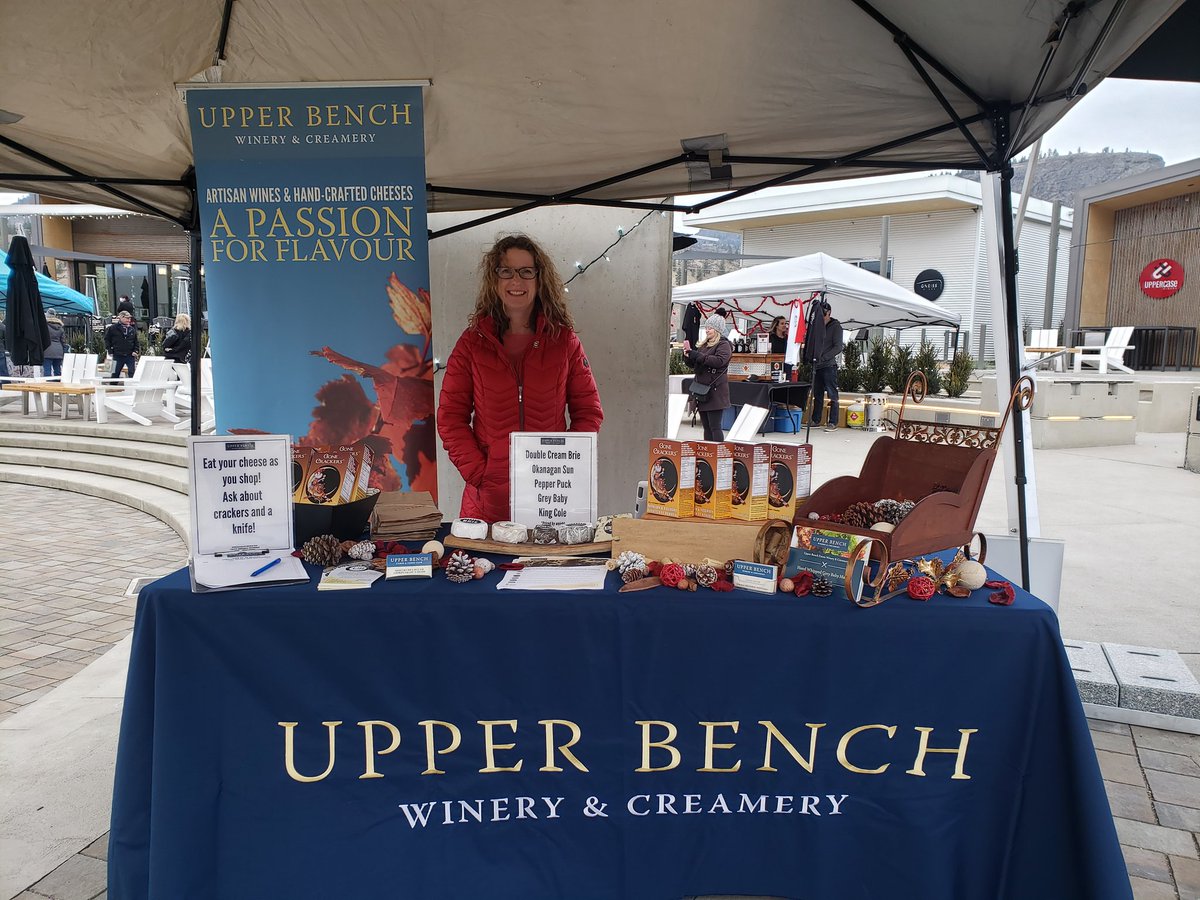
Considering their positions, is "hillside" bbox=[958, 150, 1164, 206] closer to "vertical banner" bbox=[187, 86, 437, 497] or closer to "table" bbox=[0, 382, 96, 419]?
"table" bbox=[0, 382, 96, 419]

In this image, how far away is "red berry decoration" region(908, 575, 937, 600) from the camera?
151cm

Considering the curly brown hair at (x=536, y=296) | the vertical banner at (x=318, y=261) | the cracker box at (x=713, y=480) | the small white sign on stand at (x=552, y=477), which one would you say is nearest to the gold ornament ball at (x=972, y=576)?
the cracker box at (x=713, y=480)

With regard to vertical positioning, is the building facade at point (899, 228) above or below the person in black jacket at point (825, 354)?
above

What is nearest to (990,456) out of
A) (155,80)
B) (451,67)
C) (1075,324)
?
(451,67)

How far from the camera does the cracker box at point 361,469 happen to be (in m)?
1.85

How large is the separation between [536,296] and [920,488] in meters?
1.36

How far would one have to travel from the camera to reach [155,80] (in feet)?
8.43

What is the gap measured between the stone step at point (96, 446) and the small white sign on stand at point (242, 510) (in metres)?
6.47

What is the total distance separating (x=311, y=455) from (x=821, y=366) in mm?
9348

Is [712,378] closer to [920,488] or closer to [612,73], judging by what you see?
[612,73]

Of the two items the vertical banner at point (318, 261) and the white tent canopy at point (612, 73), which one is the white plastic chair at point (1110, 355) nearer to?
the white tent canopy at point (612, 73)

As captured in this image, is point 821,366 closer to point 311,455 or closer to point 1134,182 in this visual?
point 311,455

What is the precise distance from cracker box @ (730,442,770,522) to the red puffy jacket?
976 millimetres

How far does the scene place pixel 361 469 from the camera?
1862 millimetres
